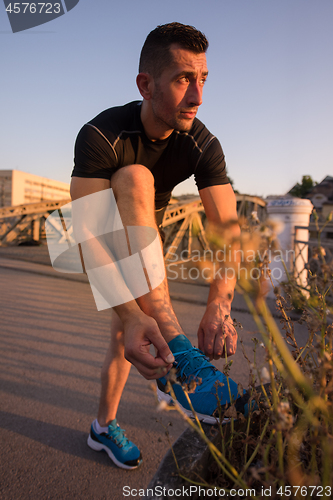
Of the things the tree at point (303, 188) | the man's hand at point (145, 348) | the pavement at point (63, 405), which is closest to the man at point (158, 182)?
the man's hand at point (145, 348)

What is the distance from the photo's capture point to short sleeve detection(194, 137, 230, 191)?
6.11 ft

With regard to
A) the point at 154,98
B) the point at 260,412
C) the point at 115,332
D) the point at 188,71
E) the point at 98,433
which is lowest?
the point at 98,433

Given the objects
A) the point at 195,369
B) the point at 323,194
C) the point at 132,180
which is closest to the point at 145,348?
the point at 195,369

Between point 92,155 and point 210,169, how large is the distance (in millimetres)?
644

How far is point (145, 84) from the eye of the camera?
1676 mm

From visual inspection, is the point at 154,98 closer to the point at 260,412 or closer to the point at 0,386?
the point at 260,412

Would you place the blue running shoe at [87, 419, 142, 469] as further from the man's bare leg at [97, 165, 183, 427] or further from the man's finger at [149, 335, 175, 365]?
the man's finger at [149, 335, 175, 365]

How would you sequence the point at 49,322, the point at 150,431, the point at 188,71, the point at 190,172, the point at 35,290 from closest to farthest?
the point at 188,71, the point at 190,172, the point at 150,431, the point at 49,322, the point at 35,290

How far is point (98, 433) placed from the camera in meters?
1.88

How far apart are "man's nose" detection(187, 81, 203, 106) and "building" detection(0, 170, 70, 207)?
2078 centimetres

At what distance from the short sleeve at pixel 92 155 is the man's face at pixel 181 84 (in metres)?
0.33

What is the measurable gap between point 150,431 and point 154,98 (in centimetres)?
194

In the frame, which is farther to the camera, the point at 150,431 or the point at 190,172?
the point at 150,431

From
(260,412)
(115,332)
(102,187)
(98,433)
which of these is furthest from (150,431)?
(102,187)
